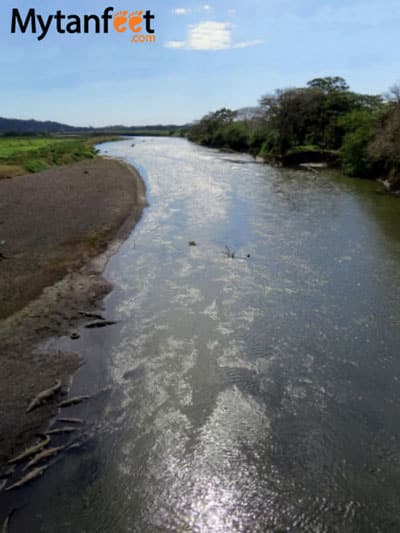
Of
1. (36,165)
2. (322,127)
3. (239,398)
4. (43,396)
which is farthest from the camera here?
(322,127)

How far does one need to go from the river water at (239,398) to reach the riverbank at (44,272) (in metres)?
1.08

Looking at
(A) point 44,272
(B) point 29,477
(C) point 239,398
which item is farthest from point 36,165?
(B) point 29,477

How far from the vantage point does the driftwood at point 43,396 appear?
378 inches

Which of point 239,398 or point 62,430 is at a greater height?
point 239,398

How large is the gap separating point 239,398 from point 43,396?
4.91 meters

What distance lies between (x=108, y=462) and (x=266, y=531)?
3.38m

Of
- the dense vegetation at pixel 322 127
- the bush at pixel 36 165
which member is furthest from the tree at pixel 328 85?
the bush at pixel 36 165

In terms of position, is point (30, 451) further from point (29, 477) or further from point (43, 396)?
point (43, 396)

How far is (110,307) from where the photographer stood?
15.1 meters

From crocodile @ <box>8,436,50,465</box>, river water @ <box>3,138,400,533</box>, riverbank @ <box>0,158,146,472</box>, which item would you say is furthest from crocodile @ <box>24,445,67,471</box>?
riverbank @ <box>0,158,146,472</box>

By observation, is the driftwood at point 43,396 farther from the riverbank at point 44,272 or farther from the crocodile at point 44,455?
the crocodile at point 44,455

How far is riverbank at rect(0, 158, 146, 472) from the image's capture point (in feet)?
33.2

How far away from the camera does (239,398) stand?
10.4m

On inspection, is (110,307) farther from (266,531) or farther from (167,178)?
(167,178)
